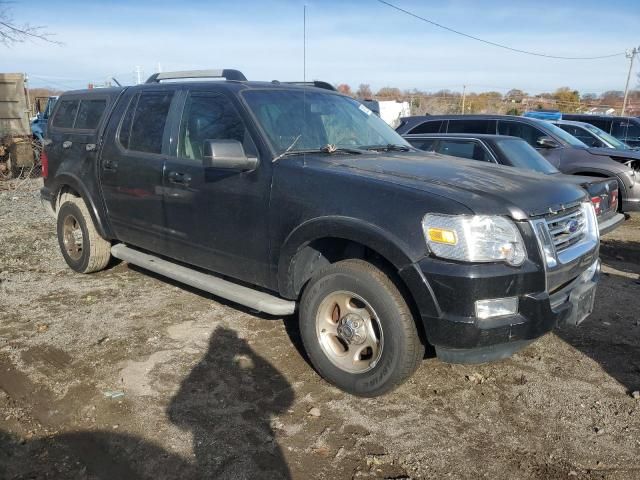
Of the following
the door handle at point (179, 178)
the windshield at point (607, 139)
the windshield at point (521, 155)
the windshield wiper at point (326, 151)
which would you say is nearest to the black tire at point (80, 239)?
the door handle at point (179, 178)

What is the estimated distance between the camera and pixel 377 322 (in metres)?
3.24

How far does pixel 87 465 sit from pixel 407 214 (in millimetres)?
2135

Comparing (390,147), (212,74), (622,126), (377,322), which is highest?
(212,74)

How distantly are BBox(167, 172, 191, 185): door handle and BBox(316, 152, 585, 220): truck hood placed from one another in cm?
114

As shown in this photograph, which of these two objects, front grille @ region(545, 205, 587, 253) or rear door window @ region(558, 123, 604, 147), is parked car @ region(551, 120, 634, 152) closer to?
rear door window @ region(558, 123, 604, 147)

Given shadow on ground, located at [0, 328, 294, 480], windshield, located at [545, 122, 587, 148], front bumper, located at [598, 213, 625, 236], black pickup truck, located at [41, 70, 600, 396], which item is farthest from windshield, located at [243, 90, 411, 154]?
windshield, located at [545, 122, 587, 148]

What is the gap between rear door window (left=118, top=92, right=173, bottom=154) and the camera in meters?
4.58

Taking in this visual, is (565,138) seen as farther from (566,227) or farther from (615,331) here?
(566,227)

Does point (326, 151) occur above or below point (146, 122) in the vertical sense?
below

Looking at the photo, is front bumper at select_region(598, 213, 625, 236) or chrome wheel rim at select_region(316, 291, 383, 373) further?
front bumper at select_region(598, 213, 625, 236)

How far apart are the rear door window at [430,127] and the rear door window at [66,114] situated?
578 centimetres

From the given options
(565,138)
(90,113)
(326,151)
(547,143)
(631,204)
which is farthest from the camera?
(565,138)

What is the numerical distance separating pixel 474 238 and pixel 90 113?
4.29 meters

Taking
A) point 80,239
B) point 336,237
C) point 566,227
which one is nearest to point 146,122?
point 80,239
